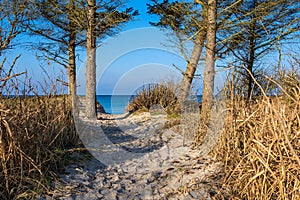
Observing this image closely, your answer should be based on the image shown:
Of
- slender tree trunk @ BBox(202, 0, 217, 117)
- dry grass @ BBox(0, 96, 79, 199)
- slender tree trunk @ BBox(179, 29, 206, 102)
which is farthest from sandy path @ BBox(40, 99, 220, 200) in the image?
slender tree trunk @ BBox(179, 29, 206, 102)

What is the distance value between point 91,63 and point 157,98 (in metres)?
2.59

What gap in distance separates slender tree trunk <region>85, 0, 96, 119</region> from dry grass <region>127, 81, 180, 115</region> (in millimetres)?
1950

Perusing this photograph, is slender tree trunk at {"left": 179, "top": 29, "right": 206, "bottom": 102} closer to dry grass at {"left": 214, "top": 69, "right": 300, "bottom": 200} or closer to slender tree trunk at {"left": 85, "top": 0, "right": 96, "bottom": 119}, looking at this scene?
slender tree trunk at {"left": 85, "top": 0, "right": 96, "bottom": 119}

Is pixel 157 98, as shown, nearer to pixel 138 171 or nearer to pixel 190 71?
pixel 190 71

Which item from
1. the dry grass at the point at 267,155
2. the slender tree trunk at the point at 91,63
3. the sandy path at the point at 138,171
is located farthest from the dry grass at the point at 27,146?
the slender tree trunk at the point at 91,63

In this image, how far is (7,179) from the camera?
7.82ft

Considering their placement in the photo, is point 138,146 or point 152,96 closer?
point 138,146

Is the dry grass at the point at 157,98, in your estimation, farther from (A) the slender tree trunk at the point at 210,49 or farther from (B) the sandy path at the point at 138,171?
(B) the sandy path at the point at 138,171

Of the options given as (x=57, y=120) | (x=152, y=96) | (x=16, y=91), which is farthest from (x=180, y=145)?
(x=152, y=96)

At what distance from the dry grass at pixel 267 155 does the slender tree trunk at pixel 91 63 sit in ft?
18.3

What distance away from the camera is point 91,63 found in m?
7.60

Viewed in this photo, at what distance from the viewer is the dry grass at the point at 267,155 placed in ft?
6.38

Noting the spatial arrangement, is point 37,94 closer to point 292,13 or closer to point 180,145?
point 180,145

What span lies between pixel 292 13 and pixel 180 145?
5948mm
